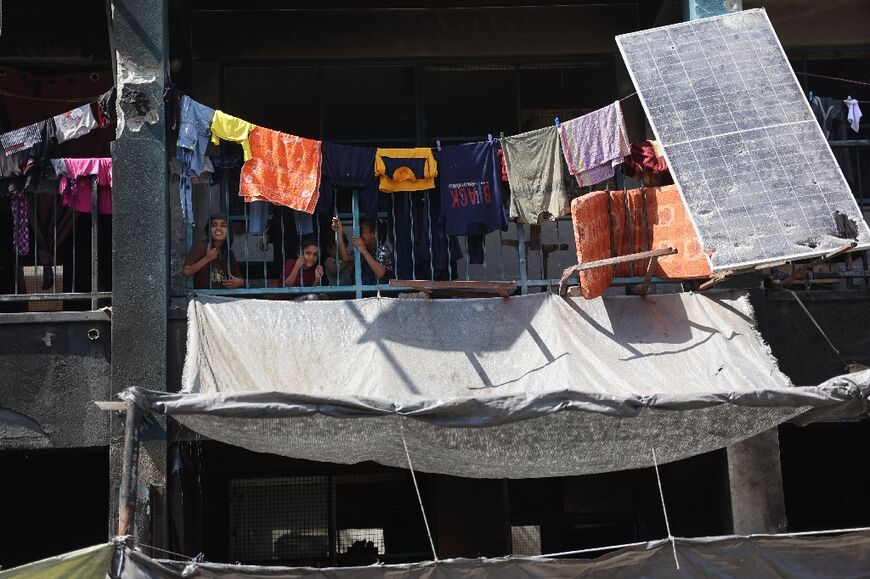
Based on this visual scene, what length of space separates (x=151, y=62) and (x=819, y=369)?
6.13 meters

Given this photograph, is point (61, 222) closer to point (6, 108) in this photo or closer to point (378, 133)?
point (6, 108)

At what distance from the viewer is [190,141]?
9.19m

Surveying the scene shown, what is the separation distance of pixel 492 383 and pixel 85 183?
13.0 feet

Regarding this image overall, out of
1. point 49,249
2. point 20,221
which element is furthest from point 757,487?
point 49,249

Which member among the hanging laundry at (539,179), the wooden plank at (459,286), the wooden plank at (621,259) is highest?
the hanging laundry at (539,179)

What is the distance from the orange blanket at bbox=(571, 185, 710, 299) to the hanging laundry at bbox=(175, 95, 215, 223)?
10.4 ft

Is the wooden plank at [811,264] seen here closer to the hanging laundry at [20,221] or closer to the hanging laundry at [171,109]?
the hanging laundry at [171,109]

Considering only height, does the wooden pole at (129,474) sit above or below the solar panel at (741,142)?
below

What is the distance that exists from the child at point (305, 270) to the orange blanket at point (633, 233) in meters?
2.34

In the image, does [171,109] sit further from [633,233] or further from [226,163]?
[633,233]

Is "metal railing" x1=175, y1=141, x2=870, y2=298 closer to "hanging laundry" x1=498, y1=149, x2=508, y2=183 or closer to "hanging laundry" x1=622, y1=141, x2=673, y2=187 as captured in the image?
"hanging laundry" x1=498, y1=149, x2=508, y2=183

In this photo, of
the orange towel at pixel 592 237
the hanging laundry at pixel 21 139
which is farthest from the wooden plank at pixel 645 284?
the hanging laundry at pixel 21 139

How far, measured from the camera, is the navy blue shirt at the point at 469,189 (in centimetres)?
968

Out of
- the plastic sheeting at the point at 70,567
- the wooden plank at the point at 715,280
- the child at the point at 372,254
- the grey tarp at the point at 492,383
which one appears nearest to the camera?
the plastic sheeting at the point at 70,567
